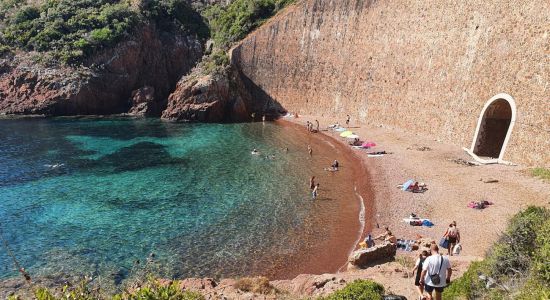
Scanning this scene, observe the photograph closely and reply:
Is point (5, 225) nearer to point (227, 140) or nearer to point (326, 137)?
point (227, 140)

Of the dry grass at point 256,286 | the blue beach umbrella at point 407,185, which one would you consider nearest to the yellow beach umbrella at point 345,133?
the blue beach umbrella at point 407,185

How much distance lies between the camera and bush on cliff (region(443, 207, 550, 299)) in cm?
973

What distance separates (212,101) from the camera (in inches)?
2048

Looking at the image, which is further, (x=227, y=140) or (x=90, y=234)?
(x=227, y=140)

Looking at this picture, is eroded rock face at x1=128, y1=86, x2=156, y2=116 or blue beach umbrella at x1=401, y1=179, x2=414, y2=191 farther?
eroded rock face at x1=128, y1=86, x2=156, y2=116

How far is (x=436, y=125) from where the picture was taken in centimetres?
3544

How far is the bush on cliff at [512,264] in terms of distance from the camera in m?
9.73

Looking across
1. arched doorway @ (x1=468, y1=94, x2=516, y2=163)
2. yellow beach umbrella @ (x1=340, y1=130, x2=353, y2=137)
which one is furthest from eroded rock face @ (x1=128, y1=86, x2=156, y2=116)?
arched doorway @ (x1=468, y1=94, x2=516, y2=163)

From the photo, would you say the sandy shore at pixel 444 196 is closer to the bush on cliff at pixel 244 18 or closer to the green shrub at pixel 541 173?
the green shrub at pixel 541 173

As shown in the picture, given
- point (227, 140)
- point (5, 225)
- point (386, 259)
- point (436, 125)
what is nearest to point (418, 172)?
point (436, 125)

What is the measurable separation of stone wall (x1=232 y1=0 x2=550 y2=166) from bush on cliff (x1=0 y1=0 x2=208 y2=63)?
13.7 m

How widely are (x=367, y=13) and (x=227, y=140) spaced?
20.5m

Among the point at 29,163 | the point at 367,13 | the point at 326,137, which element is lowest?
the point at 29,163

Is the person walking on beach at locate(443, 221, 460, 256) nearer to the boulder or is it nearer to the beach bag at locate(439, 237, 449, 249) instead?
the beach bag at locate(439, 237, 449, 249)
